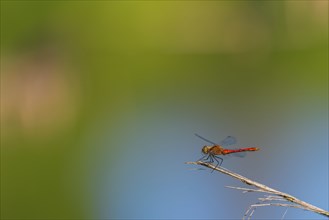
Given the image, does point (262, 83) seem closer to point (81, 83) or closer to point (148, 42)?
point (148, 42)

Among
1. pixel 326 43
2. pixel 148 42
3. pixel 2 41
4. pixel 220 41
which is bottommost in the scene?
pixel 2 41

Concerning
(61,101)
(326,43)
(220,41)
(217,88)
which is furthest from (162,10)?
(326,43)

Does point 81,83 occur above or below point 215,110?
below

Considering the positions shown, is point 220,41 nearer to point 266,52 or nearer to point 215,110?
point 266,52

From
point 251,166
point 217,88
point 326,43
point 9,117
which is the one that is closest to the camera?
point 251,166

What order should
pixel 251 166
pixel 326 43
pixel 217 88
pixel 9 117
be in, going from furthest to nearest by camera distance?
pixel 326 43, pixel 217 88, pixel 9 117, pixel 251 166

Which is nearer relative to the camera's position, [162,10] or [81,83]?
[81,83]
